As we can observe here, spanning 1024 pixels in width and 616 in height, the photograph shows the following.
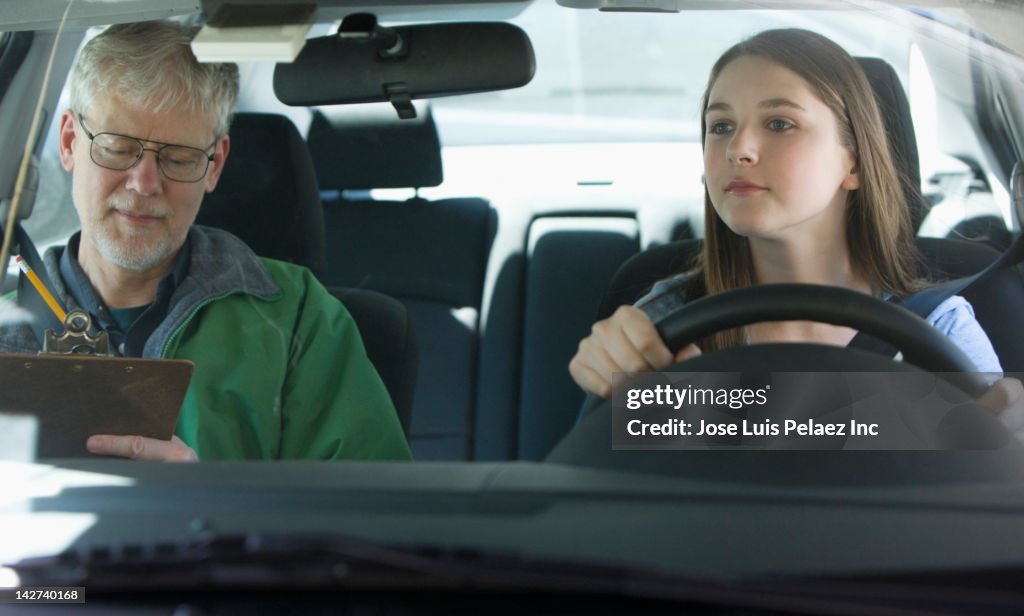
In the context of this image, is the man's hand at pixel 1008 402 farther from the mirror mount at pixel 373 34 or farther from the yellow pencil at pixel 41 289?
the yellow pencil at pixel 41 289

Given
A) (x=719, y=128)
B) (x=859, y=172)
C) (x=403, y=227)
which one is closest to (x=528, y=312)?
(x=403, y=227)

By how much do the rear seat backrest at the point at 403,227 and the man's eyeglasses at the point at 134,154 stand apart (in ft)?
0.78

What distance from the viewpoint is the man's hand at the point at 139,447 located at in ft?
5.09

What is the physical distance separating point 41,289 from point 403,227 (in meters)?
0.62

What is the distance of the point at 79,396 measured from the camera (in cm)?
158

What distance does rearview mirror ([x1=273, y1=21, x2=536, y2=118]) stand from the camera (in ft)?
6.00

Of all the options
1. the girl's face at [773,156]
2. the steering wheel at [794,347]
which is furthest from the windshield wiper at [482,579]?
the girl's face at [773,156]

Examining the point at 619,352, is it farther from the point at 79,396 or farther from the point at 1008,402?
the point at 79,396

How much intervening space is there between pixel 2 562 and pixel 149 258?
817mm

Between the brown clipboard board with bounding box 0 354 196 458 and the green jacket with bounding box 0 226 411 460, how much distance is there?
15cm

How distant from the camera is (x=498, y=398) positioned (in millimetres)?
1822

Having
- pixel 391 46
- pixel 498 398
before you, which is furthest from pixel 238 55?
pixel 498 398

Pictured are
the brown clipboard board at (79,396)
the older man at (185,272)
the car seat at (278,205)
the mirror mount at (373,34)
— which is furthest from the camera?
the car seat at (278,205)

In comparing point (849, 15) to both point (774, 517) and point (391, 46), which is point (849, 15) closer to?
point (391, 46)
